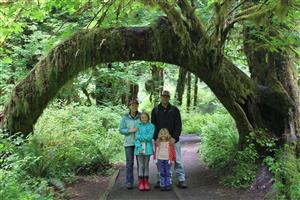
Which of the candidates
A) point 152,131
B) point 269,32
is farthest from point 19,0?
point 269,32

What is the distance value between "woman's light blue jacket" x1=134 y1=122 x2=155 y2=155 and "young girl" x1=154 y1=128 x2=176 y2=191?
0.19 metres

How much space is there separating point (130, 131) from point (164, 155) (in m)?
0.96

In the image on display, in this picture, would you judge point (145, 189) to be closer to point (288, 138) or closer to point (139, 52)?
point (139, 52)

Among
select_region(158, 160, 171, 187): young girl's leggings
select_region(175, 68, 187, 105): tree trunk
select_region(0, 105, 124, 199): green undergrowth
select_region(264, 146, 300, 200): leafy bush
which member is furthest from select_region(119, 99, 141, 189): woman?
select_region(175, 68, 187, 105): tree trunk

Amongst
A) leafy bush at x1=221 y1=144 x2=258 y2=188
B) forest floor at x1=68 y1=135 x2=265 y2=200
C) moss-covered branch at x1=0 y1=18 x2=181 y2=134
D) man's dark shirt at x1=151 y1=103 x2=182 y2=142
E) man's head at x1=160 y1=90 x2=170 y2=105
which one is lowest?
forest floor at x1=68 y1=135 x2=265 y2=200

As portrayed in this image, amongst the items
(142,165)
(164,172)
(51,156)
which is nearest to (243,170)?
(164,172)

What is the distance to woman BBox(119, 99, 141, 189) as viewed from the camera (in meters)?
9.88

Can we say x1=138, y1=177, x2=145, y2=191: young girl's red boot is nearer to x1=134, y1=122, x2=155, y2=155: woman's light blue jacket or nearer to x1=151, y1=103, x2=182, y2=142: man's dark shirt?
x1=134, y1=122, x2=155, y2=155: woman's light blue jacket

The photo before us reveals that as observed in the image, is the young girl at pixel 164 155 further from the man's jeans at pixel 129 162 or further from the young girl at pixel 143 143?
the man's jeans at pixel 129 162

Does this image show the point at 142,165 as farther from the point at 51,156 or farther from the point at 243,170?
the point at 243,170

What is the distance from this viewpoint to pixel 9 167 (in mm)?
8414

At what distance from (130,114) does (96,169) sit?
10.3 ft

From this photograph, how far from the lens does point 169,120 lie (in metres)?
9.92

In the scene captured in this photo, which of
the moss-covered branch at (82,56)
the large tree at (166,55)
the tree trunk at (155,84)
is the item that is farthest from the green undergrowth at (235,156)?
the tree trunk at (155,84)
